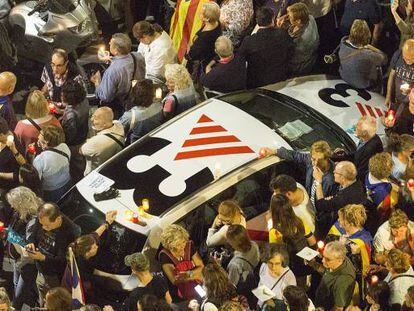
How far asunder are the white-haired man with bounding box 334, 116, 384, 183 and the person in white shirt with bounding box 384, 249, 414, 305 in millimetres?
1997

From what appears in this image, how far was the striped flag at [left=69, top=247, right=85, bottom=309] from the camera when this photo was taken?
8372 millimetres

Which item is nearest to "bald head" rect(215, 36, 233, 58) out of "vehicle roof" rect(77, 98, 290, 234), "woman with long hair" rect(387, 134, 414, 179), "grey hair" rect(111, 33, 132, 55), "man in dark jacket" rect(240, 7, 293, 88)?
"man in dark jacket" rect(240, 7, 293, 88)

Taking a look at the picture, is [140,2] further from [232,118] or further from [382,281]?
[382,281]

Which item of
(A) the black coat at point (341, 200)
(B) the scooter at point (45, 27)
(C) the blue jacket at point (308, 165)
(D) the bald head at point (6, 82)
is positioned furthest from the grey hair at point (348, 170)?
(B) the scooter at point (45, 27)

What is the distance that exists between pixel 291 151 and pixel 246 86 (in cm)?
237

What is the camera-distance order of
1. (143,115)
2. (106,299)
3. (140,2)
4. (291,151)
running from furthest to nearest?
(140,2) < (143,115) < (291,151) < (106,299)

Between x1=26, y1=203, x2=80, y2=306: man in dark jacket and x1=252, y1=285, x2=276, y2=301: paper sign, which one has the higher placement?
x1=252, y1=285, x2=276, y2=301: paper sign

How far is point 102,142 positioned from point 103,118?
0.27m

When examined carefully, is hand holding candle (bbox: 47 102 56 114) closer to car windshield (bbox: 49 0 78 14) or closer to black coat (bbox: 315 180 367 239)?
car windshield (bbox: 49 0 78 14)

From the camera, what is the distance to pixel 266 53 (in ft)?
38.2

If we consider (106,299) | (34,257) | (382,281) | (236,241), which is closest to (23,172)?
(34,257)

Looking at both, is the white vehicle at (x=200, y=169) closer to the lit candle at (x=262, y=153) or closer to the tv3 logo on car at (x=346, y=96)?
the lit candle at (x=262, y=153)

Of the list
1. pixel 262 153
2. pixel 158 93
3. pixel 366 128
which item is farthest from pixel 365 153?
pixel 158 93

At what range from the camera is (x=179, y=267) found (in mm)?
8781
